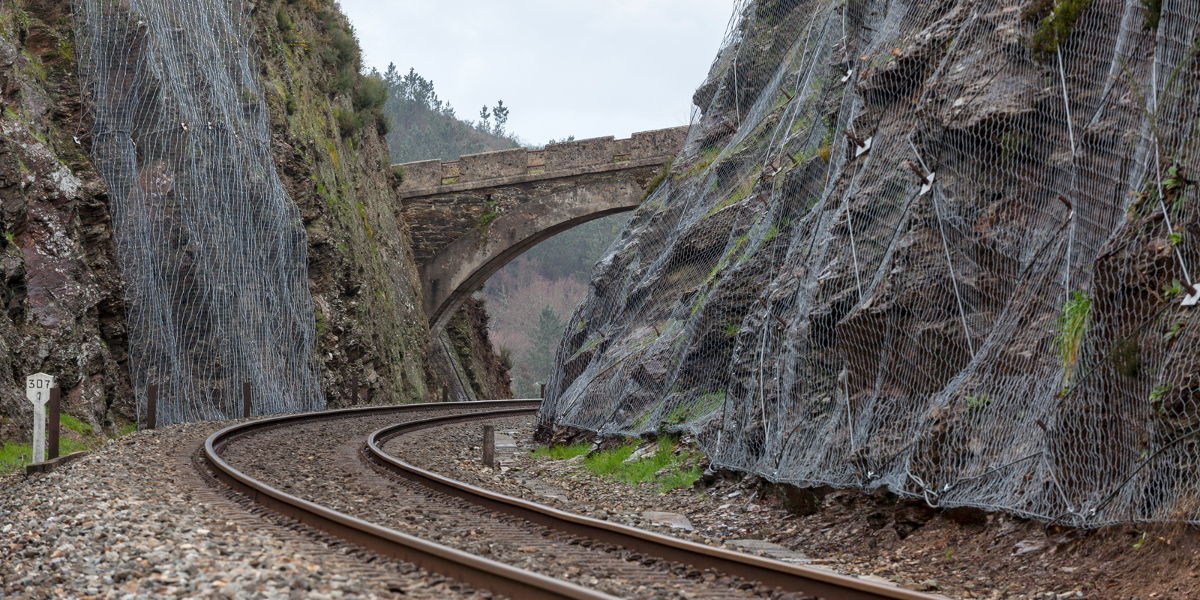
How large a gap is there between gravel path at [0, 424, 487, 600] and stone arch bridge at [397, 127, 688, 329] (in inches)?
820

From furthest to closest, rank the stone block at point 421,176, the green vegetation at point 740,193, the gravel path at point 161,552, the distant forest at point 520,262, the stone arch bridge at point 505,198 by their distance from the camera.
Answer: the distant forest at point 520,262 → the stone block at point 421,176 → the stone arch bridge at point 505,198 → the green vegetation at point 740,193 → the gravel path at point 161,552

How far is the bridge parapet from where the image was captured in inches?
1107

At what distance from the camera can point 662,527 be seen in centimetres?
718

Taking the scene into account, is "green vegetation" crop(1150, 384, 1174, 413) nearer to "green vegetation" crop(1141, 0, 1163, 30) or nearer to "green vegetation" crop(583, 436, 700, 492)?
"green vegetation" crop(1141, 0, 1163, 30)

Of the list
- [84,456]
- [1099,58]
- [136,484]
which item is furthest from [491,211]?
[1099,58]

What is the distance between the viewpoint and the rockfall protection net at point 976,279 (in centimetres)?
553

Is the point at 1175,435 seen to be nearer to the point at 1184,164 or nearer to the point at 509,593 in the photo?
the point at 1184,164

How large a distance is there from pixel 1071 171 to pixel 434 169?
86.1ft

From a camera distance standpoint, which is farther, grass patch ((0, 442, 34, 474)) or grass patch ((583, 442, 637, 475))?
grass patch ((583, 442, 637, 475))

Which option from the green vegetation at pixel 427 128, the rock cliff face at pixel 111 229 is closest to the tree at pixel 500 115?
the green vegetation at pixel 427 128

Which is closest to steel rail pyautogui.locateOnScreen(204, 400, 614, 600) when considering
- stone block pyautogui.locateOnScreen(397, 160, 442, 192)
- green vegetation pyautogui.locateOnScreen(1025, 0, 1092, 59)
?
green vegetation pyautogui.locateOnScreen(1025, 0, 1092, 59)

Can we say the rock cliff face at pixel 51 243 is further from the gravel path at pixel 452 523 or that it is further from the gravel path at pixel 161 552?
the gravel path at pixel 161 552

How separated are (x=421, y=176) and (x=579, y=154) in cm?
550

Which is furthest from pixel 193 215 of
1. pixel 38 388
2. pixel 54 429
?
pixel 38 388
